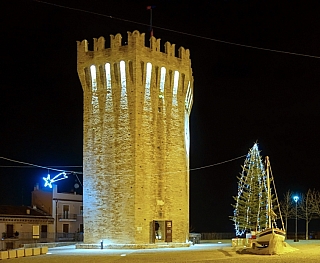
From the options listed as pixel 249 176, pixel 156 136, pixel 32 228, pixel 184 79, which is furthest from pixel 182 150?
pixel 32 228

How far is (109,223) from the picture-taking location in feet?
97.8

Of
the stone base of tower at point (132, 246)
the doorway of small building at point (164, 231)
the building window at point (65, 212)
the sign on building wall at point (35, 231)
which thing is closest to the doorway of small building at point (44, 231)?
the sign on building wall at point (35, 231)

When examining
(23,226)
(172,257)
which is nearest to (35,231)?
(23,226)

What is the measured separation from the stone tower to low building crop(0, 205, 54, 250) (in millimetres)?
14055

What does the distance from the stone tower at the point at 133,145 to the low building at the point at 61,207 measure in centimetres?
2021

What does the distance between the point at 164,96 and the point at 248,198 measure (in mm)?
12872

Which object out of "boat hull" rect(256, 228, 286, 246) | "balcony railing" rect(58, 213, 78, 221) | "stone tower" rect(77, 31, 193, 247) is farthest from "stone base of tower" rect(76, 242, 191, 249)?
"balcony railing" rect(58, 213, 78, 221)

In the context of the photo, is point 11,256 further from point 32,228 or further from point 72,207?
point 72,207

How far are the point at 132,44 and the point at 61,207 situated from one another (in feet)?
82.8

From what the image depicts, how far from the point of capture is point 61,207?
51094 millimetres

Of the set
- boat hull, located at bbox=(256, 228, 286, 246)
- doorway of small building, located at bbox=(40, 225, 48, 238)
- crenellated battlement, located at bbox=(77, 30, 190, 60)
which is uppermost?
crenellated battlement, located at bbox=(77, 30, 190, 60)

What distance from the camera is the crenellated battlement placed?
30.8 meters

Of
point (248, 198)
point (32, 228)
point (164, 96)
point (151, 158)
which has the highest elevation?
point (164, 96)

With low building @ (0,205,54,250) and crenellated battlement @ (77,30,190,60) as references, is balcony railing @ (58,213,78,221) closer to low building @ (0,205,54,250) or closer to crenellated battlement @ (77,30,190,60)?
low building @ (0,205,54,250)
